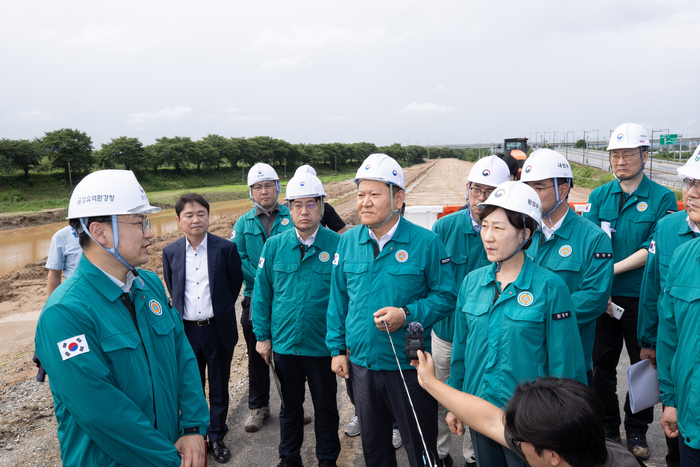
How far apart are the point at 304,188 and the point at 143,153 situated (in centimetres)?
4685

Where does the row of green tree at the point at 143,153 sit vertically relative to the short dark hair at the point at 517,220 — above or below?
above

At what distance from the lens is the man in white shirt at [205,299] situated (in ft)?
12.9

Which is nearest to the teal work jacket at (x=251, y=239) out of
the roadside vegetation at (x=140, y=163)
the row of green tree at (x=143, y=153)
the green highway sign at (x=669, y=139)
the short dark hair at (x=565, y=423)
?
the short dark hair at (x=565, y=423)

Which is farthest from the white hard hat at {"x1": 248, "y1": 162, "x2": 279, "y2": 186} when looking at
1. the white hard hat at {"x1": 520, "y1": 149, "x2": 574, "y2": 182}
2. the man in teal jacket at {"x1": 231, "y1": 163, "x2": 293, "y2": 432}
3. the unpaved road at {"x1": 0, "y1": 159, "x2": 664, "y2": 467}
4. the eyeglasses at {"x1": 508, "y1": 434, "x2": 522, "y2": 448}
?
the eyeglasses at {"x1": 508, "y1": 434, "x2": 522, "y2": 448}

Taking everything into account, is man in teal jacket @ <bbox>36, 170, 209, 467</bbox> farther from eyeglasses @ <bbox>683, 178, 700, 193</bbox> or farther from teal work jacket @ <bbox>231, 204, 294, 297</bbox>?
eyeglasses @ <bbox>683, 178, 700, 193</bbox>

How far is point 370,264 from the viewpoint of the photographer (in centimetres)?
302

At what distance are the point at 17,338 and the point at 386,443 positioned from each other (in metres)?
9.02

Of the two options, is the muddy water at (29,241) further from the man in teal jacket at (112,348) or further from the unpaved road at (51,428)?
the man in teal jacket at (112,348)

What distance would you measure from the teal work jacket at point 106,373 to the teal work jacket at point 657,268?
10.2 ft

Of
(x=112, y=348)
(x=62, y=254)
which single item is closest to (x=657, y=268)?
(x=112, y=348)

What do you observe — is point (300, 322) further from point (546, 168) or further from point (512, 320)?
point (546, 168)

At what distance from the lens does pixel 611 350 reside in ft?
13.0

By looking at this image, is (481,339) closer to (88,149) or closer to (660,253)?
(660,253)

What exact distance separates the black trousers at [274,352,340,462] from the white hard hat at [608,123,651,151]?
3191 mm
